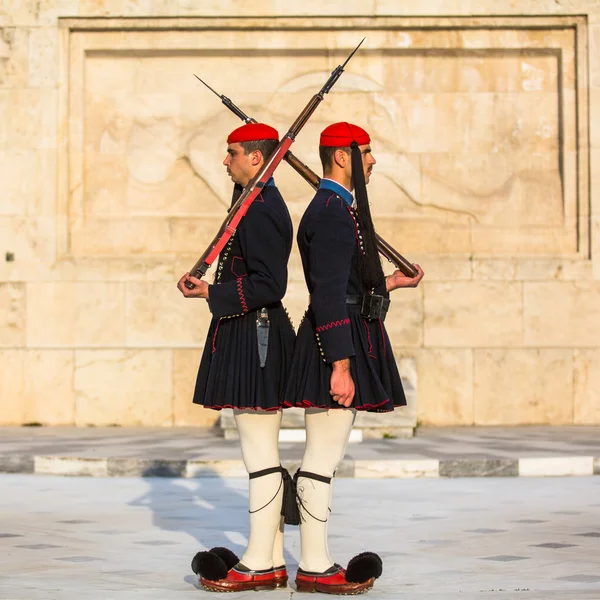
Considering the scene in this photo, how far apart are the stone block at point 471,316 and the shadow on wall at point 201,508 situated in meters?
4.20

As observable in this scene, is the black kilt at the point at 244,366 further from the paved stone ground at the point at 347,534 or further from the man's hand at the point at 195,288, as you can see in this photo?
the paved stone ground at the point at 347,534

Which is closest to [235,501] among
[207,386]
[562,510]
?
[562,510]

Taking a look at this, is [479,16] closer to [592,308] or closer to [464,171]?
[464,171]

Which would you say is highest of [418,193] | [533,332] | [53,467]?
[418,193]

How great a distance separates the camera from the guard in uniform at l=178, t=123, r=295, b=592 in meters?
5.52

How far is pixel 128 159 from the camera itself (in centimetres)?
1423

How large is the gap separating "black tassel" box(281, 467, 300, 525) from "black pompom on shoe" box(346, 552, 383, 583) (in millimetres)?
275

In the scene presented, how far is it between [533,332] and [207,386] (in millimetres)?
8473

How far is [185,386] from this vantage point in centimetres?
1363

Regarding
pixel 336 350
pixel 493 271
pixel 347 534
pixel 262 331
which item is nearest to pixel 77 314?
pixel 493 271

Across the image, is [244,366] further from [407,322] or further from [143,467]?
[407,322]

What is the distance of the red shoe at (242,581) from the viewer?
5.50 meters

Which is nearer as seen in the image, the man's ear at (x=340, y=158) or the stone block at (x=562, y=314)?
the man's ear at (x=340, y=158)

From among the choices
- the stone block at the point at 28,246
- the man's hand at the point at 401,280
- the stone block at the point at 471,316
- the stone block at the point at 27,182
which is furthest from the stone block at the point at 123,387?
the man's hand at the point at 401,280
